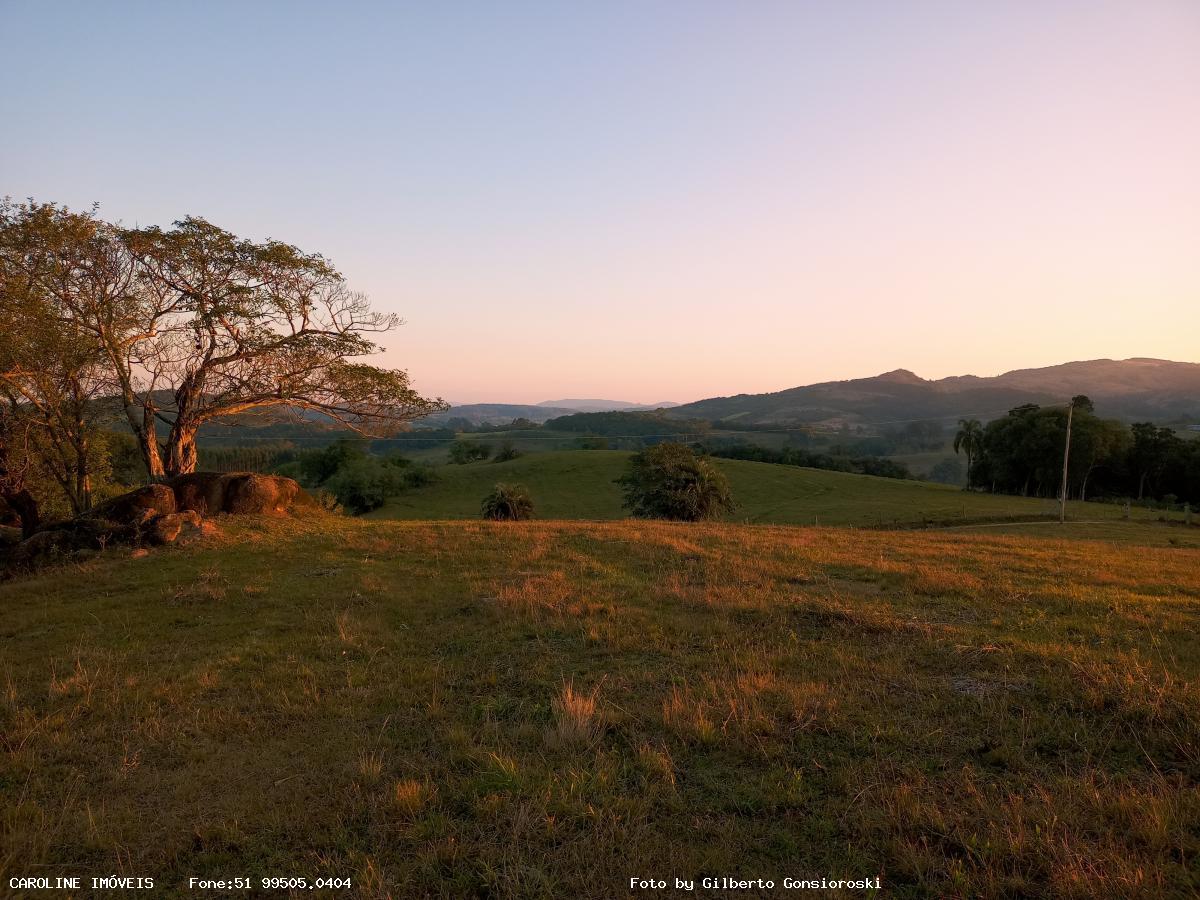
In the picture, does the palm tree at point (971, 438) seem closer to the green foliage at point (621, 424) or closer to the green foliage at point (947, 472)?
the green foliage at point (947, 472)

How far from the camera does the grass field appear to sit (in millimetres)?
3865

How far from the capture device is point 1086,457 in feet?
204

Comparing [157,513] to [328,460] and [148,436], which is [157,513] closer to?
[148,436]

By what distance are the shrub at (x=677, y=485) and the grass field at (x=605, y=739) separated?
25.8 meters

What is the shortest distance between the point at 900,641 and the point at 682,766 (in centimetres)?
457

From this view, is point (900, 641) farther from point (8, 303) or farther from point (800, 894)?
point (8, 303)

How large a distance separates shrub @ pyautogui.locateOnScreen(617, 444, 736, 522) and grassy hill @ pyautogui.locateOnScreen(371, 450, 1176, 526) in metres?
8.63

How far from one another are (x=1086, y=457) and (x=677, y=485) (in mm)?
52716

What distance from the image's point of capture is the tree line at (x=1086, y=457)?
2480 inches

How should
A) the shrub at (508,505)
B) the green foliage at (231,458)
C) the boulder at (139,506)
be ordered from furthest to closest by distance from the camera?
1. the green foliage at (231,458)
2. the shrub at (508,505)
3. the boulder at (139,506)

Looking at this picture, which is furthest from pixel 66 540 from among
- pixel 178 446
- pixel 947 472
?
pixel 947 472

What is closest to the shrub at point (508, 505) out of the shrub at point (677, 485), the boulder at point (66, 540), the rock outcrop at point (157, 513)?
the shrub at point (677, 485)

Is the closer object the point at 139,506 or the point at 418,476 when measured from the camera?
the point at 139,506

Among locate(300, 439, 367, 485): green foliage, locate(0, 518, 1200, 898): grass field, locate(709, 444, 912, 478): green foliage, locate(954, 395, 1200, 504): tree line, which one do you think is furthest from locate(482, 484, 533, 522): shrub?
locate(709, 444, 912, 478): green foliage
